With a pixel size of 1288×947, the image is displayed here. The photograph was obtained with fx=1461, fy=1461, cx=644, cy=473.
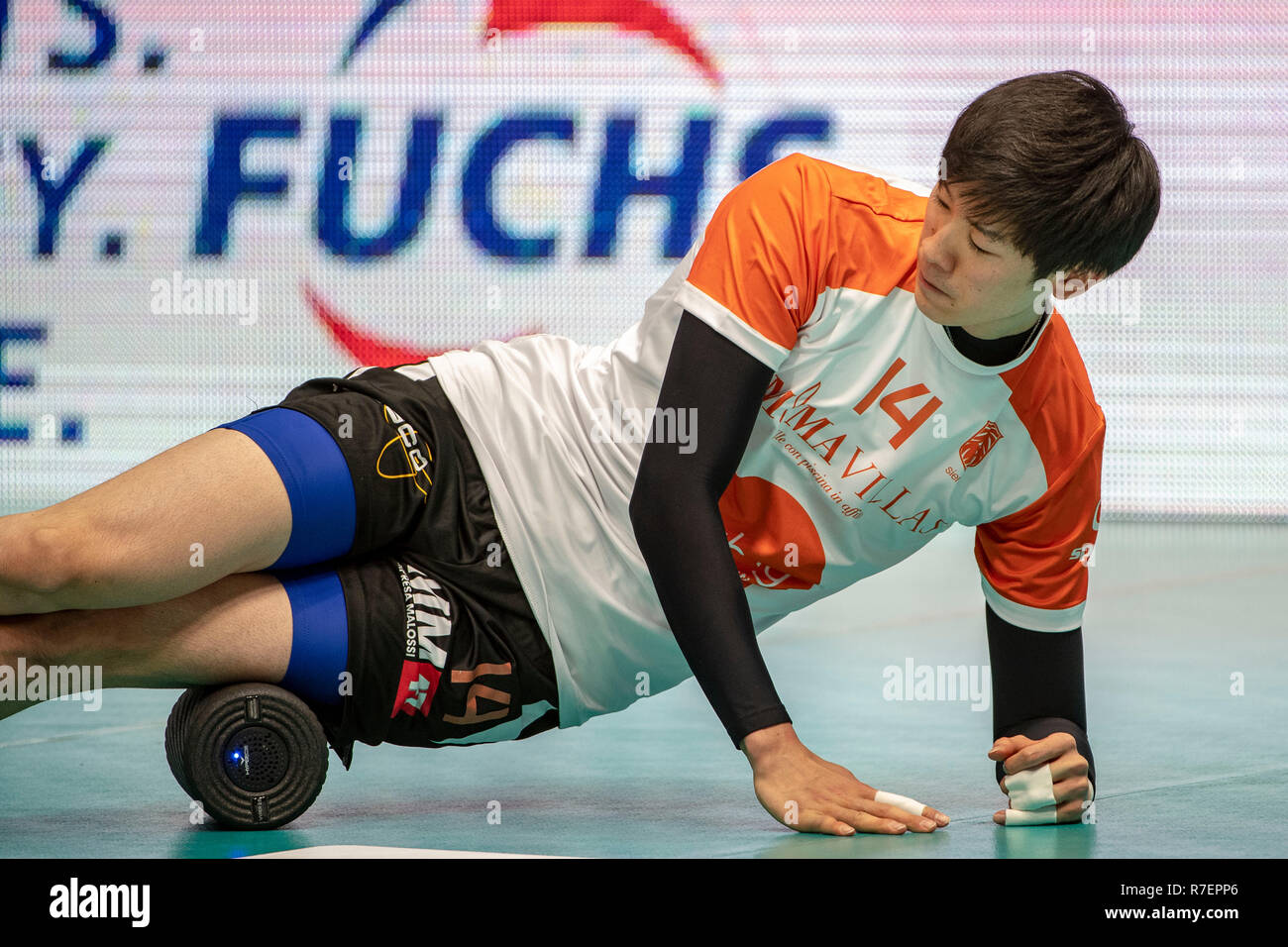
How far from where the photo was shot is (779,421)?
1613 millimetres

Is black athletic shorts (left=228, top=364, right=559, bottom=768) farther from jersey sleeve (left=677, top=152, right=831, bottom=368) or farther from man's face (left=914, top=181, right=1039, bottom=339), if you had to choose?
man's face (left=914, top=181, right=1039, bottom=339)

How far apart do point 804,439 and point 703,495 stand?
7.8 inches

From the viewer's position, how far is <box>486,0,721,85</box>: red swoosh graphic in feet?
16.3

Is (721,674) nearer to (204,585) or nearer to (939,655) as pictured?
(204,585)

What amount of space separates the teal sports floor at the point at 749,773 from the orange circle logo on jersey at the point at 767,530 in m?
0.30

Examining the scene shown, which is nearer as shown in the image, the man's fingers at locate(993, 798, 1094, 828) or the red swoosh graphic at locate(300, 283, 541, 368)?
the man's fingers at locate(993, 798, 1094, 828)

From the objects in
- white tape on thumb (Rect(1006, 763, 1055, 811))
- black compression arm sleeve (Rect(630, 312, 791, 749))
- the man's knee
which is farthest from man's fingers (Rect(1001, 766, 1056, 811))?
the man's knee

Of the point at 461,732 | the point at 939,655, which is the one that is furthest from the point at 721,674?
the point at 939,655

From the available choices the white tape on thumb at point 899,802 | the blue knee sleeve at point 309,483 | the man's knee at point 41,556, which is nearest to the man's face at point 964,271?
the white tape on thumb at point 899,802

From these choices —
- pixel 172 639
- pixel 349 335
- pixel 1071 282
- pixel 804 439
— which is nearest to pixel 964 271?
pixel 1071 282

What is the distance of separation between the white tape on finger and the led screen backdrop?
3.43 m

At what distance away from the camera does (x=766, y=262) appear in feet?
4.94

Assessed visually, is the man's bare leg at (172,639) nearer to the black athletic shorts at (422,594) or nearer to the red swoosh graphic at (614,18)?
the black athletic shorts at (422,594)
